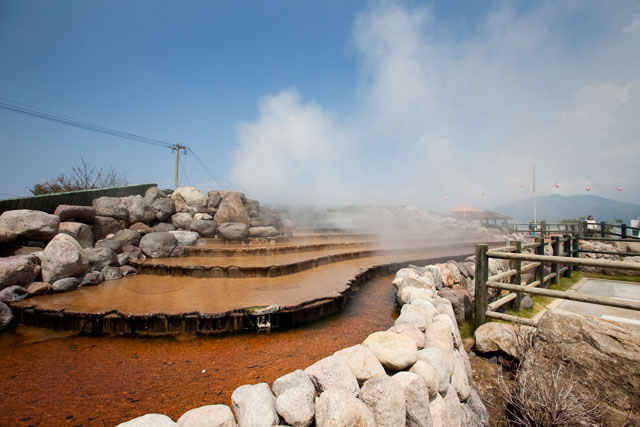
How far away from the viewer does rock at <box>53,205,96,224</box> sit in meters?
7.73

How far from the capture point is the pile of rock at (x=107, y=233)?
5.20m

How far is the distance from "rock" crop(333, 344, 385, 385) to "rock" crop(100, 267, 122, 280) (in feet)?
19.8

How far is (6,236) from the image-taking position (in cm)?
616

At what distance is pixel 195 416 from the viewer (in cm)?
177

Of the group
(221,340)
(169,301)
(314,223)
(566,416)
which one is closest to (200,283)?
(169,301)

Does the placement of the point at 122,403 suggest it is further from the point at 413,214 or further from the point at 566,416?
the point at 413,214

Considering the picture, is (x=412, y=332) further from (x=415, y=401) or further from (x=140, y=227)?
(x=140, y=227)

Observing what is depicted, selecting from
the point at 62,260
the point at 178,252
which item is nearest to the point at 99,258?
the point at 62,260

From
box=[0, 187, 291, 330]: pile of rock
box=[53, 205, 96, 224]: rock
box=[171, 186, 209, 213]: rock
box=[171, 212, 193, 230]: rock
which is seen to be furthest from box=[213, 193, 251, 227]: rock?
box=[53, 205, 96, 224]: rock

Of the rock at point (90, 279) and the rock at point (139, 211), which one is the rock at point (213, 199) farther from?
the rock at point (90, 279)

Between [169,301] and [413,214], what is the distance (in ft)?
64.3

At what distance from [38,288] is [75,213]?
148 inches

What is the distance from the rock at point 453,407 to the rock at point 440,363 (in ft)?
0.26

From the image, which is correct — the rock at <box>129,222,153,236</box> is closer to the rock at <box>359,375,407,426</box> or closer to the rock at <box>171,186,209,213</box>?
the rock at <box>171,186,209,213</box>
